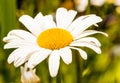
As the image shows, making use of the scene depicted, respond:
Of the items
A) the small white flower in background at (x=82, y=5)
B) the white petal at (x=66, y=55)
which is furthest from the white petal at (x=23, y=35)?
the small white flower in background at (x=82, y=5)

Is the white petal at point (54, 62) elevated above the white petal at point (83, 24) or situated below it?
below

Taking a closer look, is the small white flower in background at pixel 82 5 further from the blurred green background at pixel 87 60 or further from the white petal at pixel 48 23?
the white petal at pixel 48 23

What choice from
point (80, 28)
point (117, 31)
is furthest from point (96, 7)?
point (80, 28)

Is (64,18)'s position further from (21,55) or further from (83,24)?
(21,55)

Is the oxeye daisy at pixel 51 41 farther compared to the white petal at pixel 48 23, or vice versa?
the white petal at pixel 48 23

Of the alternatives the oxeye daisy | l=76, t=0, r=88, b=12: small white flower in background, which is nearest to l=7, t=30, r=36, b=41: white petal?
the oxeye daisy

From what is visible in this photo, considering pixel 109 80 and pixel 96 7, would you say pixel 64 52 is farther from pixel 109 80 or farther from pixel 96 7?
pixel 96 7
